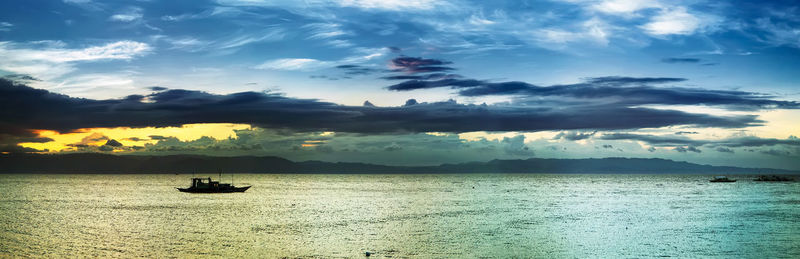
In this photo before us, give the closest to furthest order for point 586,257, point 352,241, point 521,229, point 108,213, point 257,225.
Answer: point 586,257 < point 352,241 < point 521,229 < point 257,225 < point 108,213

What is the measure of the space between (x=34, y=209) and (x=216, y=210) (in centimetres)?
2810

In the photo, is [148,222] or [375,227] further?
[148,222]

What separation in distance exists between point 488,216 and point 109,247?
4497 cm

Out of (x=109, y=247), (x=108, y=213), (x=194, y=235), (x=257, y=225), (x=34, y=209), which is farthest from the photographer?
(x=34, y=209)

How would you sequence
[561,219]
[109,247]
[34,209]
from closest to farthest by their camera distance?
[109,247] → [561,219] → [34,209]

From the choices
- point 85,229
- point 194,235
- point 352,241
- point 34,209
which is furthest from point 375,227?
point 34,209

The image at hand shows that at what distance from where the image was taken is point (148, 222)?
236ft

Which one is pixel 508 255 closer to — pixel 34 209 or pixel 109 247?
pixel 109 247

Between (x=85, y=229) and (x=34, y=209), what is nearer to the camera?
(x=85, y=229)

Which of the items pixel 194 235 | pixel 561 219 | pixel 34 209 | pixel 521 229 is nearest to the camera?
pixel 194 235

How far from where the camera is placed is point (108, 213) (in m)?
86.0

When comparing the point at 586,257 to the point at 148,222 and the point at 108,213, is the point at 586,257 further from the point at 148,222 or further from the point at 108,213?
the point at 108,213

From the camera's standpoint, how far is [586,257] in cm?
4528

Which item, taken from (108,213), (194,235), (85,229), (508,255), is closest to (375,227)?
(194,235)
